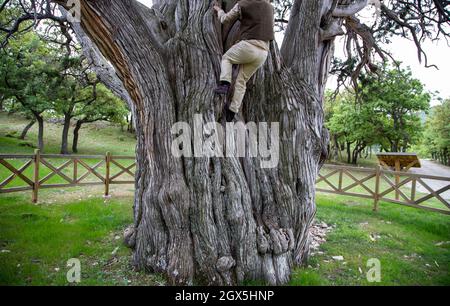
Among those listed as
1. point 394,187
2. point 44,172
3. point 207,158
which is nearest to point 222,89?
point 207,158

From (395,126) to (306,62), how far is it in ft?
70.2

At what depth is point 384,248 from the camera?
5.30 metres

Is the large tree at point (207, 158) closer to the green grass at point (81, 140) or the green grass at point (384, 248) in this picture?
the green grass at point (384, 248)

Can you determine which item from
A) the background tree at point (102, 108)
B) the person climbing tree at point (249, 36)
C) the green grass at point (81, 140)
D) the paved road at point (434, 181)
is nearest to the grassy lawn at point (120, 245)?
the person climbing tree at point (249, 36)

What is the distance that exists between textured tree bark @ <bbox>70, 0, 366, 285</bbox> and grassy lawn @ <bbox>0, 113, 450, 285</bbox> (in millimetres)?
594

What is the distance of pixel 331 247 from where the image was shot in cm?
516

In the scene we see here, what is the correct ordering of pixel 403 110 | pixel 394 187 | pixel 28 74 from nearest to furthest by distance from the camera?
pixel 394 187 < pixel 28 74 < pixel 403 110

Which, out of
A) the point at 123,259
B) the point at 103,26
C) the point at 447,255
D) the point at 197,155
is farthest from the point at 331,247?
the point at 103,26

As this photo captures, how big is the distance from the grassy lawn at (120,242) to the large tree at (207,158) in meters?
0.57

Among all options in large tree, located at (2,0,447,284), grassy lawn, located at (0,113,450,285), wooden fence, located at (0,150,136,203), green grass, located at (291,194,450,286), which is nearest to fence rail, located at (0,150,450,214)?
wooden fence, located at (0,150,136,203)

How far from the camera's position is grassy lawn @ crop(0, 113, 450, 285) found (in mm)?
3826

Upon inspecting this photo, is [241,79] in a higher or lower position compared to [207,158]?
higher

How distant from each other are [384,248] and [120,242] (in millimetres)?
5278

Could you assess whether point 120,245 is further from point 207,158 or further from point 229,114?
point 229,114
